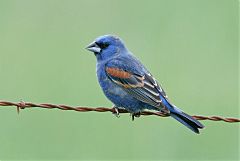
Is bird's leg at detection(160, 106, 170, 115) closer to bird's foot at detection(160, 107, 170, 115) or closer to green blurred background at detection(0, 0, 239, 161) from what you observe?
bird's foot at detection(160, 107, 170, 115)

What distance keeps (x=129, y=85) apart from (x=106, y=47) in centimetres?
63

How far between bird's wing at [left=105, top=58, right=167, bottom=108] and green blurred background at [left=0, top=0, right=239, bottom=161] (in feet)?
4.28

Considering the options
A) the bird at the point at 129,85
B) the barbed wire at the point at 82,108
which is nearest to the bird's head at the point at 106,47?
the bird at the point at 129,85

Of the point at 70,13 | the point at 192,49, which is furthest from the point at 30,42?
the point at 192,49

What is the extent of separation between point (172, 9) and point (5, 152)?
4483 millimetres

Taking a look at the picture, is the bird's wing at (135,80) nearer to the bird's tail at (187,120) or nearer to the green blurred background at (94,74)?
the bird's tail at (187,120)

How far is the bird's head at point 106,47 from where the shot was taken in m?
7.86

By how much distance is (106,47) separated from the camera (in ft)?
26.0

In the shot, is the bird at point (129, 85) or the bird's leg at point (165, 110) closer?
the bird's leg at point (165, 110)

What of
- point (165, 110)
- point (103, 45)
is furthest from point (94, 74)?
point (165, 110)

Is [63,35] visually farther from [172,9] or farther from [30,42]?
[172,9]

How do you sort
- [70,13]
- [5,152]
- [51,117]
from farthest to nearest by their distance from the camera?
[70,13], [51,117], [5,152]

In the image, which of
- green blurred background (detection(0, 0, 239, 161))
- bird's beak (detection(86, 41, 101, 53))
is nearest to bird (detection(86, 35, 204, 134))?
bird's beak (detection(86, 41, 101, 53))

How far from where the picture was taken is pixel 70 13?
13086 millimetres
